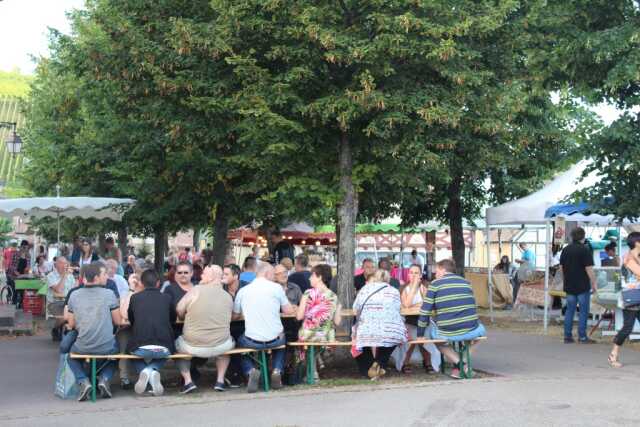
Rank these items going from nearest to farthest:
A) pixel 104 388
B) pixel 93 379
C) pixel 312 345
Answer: pixel 93 379, pixel 104 388, pixel 312 345

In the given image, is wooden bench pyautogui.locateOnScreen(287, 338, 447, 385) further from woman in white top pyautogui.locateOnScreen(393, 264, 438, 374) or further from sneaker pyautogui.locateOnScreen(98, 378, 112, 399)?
sneaker pyautogui.locateOnScreen(98, 378, 112, 399)

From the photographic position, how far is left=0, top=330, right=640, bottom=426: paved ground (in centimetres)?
927

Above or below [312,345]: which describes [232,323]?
above

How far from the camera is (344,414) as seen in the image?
957 cm

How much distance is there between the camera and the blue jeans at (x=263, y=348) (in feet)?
37.1

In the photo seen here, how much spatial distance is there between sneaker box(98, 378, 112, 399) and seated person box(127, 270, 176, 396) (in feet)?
1.01

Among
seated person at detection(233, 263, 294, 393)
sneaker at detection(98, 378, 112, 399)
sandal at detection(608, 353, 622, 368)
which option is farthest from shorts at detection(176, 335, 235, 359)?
sandal at detection(608, 353, 622, 368)

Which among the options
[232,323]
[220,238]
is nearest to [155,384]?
[232,323]

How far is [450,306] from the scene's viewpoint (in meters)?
11.6

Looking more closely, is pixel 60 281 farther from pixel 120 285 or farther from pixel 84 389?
pixel 84 389

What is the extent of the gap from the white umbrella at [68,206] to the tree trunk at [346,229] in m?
9.36

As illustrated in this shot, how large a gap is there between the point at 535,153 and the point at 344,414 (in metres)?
15.6

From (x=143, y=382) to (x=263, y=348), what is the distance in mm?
1420

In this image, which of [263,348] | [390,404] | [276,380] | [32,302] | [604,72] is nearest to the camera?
[390,404]
